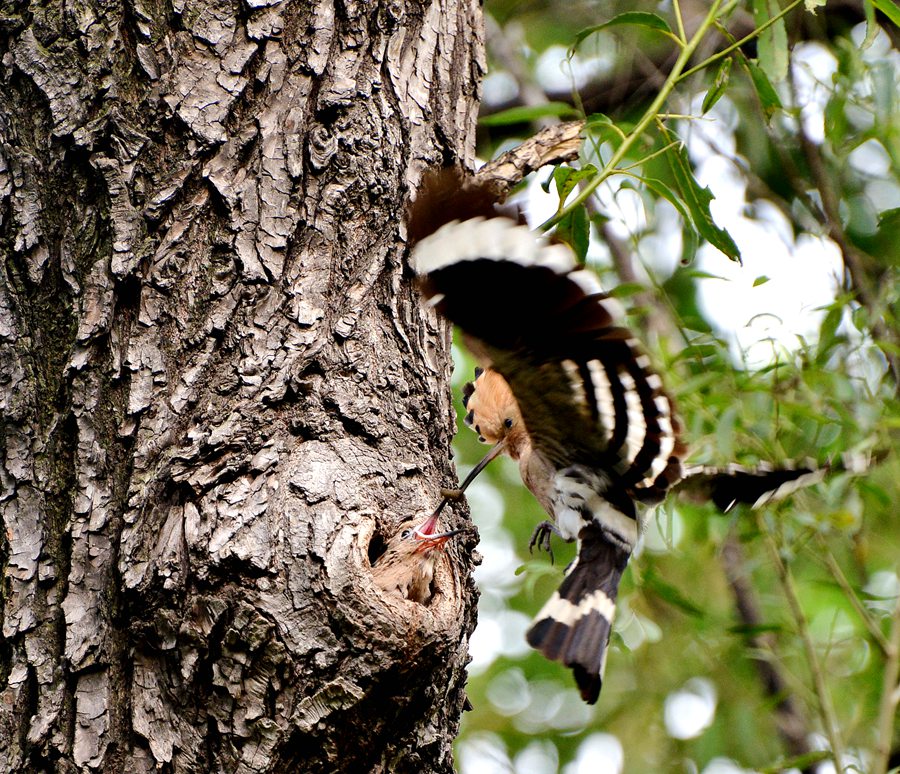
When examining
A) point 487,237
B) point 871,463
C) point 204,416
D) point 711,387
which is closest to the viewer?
point 487,237

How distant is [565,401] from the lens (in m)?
1.57

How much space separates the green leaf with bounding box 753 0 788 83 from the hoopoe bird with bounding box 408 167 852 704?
729mm

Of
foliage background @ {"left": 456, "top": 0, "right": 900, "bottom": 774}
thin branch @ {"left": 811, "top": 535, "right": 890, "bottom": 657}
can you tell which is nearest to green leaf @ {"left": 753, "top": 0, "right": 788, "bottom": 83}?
foliage background @ {"left": 456, "top": 0, "right": 900, "bottom": 774}

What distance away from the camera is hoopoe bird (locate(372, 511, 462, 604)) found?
53.9 inches

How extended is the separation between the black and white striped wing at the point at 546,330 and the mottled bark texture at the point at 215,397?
209 mm

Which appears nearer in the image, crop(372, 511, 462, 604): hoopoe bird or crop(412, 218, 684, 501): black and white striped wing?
crop(412, 218, 684, 501): black and white striped wing

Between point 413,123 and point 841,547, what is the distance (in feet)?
8.60

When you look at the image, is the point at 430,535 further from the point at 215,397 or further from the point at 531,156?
the point at 531,156

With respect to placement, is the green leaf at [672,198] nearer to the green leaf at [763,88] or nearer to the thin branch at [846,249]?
the green leaf at [763,88]

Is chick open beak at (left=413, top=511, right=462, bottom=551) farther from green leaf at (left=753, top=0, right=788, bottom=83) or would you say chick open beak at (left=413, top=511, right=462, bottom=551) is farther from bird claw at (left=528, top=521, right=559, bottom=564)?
green leaf at (left=753, top=0, right=788, bottom=83)

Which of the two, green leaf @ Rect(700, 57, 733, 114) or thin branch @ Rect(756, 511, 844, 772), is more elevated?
green leaf @ Rect(700, 57, 733, 114)

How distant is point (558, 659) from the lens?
162 centimetres

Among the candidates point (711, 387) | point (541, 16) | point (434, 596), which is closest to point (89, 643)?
point (434, 596)

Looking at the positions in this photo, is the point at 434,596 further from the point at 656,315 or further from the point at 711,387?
the point at 656,315
